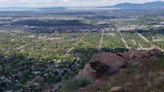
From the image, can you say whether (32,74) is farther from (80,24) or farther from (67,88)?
(80,24)

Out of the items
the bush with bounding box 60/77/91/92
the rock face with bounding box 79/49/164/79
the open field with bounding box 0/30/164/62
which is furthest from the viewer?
the open field with bounding box 0/30/164/62

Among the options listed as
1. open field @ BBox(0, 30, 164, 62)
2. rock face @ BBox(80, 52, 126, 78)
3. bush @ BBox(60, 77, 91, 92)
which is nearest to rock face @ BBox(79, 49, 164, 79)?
rock face @ BBox(80, 52, 126, 78)

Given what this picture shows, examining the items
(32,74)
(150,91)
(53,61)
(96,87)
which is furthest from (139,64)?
(53,61)

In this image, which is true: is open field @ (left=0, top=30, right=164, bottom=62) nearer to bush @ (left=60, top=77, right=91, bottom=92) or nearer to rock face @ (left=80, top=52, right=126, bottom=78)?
rock face @ (left=80, top=52, right=126, bottom=78)

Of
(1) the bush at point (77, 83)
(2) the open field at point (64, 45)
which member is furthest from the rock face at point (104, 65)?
(2) the open field at point (64, 45)

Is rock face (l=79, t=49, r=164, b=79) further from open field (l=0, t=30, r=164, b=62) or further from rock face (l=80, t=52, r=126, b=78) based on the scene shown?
open field (l=0, t=30, r=164, b=62)

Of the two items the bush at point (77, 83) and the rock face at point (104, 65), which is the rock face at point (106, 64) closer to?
the rock face at point (104, 65)

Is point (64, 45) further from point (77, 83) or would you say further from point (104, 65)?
point (77, 83)

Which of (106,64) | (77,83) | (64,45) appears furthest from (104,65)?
(64,45)

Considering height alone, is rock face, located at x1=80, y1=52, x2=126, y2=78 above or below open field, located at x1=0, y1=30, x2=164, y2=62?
above

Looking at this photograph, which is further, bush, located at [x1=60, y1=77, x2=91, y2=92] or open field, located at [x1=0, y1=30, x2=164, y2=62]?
open field, located at [x1=0, y1=30, x2=164, y2=62]

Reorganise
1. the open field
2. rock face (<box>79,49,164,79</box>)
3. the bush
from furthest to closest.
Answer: the open field, rock face (<box>79,49,164,79</box>), the bush

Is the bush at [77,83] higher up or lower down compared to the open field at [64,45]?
higher up
